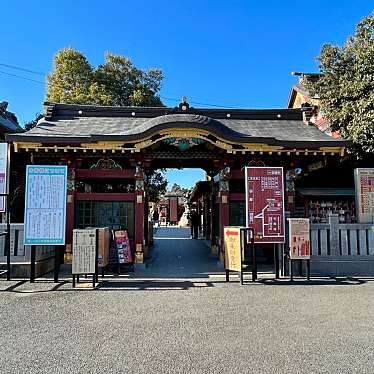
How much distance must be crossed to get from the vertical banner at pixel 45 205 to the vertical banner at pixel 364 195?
8.13m

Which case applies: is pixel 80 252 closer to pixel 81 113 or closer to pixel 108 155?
pixel 108 155

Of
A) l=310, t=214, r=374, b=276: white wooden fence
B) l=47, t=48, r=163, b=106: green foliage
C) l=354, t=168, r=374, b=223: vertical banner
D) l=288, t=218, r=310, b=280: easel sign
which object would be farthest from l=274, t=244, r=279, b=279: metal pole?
l=47, t=48, r=163, b=106: green foliage

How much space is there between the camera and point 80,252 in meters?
8.01

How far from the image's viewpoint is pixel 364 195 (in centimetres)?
1058

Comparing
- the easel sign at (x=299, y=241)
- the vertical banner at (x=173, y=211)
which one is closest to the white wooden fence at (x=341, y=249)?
the easel sign at (x=299, y=241)

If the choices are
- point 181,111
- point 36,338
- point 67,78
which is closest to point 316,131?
point 181,111

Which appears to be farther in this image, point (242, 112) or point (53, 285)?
point (242, 112)

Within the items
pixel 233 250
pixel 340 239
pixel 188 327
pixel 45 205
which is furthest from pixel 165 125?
pixel 188 327

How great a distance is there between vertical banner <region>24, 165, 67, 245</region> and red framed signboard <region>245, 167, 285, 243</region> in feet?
15.0

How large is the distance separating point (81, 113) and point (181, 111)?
3.96m

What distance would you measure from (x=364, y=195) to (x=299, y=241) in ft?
10.5

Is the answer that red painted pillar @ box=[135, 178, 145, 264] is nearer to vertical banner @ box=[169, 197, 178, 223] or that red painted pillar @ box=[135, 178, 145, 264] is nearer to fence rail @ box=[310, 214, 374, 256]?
fence rail @ box=[310, 214, 374, 256]

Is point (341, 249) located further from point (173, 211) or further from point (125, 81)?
point (173, 211)

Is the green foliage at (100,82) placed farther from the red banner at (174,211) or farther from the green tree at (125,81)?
the red banner at (174,211)
